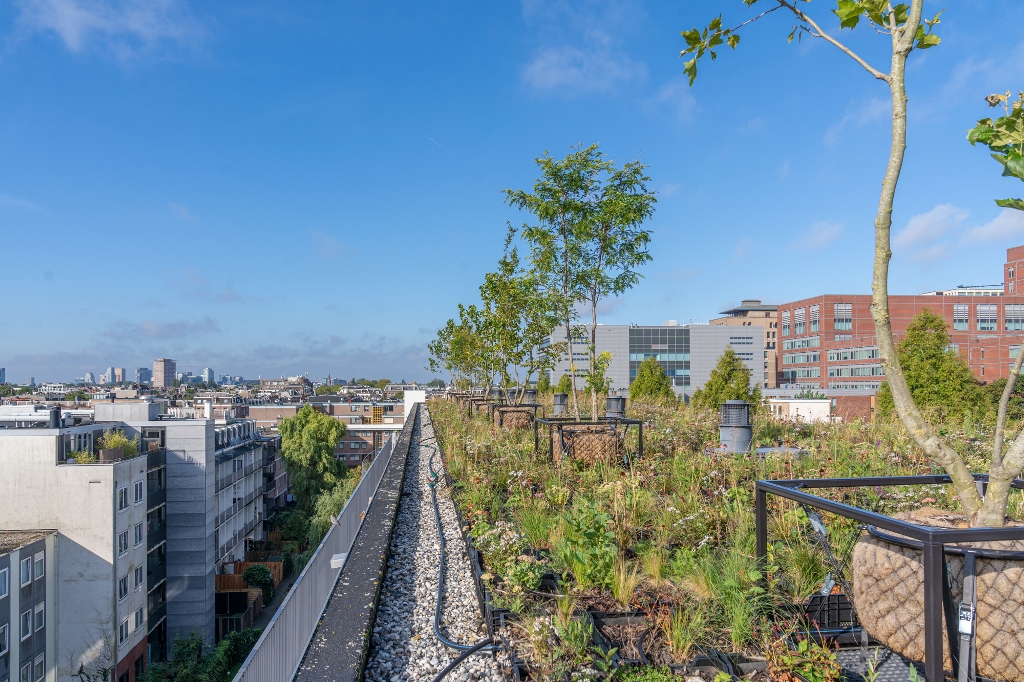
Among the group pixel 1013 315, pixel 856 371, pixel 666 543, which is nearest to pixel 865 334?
pixel 856 371

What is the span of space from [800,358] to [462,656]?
221ft

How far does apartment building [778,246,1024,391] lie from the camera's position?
4862 centimetres

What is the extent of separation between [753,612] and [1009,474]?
1546 mm

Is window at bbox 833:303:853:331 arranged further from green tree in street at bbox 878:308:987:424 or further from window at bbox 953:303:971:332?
green tree in street at bbox 878:308:987:424

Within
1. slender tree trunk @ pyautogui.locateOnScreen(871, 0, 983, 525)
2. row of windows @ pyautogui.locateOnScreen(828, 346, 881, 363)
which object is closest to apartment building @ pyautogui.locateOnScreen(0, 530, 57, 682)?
slender tree trunk @ pyautogui.locateOnScreen(871, 0, 983, 525)

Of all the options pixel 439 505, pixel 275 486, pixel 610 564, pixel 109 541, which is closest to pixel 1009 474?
pixel 610 564

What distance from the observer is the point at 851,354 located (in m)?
53.3

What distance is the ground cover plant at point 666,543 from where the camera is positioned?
311 centimetres

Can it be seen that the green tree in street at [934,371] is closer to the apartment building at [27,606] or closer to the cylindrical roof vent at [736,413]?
the cylindrical roof vent at [736,413]

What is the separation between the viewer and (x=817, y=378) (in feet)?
193

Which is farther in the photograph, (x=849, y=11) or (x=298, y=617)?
(x=298, y=617)

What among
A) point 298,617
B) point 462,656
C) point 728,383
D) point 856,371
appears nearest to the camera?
point 462,656

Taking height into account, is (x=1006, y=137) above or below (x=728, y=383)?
above

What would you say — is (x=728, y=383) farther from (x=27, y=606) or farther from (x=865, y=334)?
(x=865, y=334)
